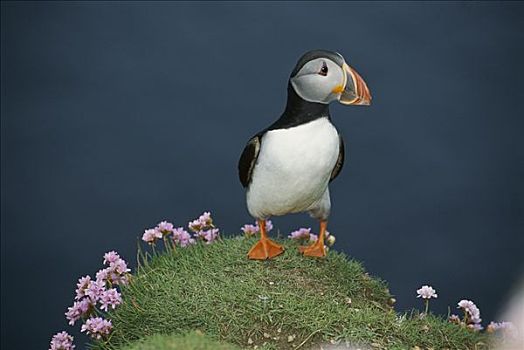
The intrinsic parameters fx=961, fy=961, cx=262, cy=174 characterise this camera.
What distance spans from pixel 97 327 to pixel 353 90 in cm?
106

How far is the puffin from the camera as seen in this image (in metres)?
3.00

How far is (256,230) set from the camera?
357cm

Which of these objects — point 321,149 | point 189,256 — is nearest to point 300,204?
point 321,149

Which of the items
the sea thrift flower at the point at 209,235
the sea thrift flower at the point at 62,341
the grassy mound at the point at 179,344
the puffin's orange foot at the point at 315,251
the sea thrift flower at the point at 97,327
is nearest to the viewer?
the grassy mound at the point at 179,344

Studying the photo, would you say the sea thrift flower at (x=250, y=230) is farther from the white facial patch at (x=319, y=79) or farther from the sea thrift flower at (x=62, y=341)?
the sea thrift flower at (x=62, y=341)

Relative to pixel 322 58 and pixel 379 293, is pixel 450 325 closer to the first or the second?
pixel 379 293

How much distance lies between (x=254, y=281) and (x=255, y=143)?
1.47 ft

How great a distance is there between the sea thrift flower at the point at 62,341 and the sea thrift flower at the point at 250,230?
→ 83 cm

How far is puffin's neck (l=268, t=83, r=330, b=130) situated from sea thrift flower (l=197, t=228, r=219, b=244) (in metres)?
0.60

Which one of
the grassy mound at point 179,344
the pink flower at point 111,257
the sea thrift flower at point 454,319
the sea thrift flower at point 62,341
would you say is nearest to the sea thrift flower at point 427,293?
the sea thrift flower at point 454,319

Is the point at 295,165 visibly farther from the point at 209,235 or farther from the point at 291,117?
the point at 209,235

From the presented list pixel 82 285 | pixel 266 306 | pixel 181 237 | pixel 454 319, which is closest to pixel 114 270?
pixel 82 285

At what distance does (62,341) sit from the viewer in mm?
2969

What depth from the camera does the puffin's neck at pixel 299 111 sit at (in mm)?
3033
